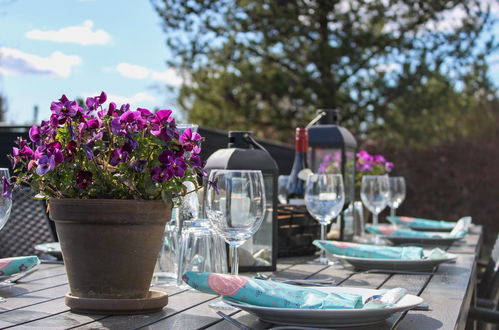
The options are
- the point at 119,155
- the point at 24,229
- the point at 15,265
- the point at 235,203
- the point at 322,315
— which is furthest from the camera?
the point at 24,229

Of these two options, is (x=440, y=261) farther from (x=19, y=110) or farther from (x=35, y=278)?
(x=19, y=110)

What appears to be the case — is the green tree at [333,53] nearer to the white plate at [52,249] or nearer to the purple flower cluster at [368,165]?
the purple flower cluster at [368,165]

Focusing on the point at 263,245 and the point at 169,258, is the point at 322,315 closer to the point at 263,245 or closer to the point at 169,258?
the point at 169,258

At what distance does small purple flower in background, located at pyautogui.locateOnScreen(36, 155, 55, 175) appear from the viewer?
1.22 m

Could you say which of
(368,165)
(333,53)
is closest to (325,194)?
(368,165)

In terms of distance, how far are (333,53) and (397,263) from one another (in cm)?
978

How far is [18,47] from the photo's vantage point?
1483cm

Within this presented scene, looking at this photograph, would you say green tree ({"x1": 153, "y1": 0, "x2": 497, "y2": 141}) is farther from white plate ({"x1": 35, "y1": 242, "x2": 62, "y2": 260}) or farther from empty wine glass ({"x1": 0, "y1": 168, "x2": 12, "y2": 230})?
empty wine glass ({"x1": 0, "y1": 168, "x2": 12, "y2": 230})

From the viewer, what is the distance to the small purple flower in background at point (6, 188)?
1378mm

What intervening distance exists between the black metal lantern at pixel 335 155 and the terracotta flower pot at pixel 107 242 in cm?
144

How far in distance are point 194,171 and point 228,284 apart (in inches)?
10.2

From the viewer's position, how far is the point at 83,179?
4.08 feet

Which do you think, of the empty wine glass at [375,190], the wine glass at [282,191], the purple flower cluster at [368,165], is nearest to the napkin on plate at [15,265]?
the wine glass at [282,191]

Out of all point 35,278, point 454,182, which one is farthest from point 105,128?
point 454,182
